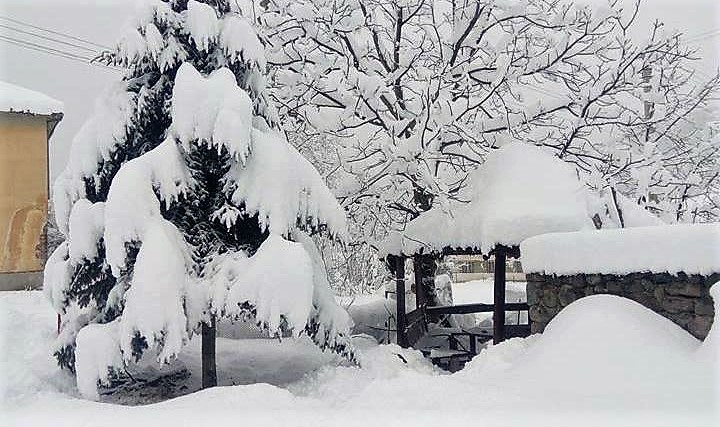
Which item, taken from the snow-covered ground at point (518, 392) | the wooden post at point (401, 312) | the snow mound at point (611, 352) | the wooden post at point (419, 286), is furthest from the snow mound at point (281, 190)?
the wooden post at point (419, 286)

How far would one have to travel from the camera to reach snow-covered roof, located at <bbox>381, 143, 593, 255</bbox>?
8086 mm

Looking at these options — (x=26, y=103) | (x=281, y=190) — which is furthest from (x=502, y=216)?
(x=26, y=103)

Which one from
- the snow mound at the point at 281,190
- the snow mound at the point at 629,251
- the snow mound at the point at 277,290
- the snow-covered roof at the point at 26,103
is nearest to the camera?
the snow mound at the point at 629,251

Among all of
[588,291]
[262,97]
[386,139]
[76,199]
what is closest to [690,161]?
[386,139]

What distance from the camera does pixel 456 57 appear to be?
1146 centimetres

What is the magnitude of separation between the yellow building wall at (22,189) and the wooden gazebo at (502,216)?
8.35 meters

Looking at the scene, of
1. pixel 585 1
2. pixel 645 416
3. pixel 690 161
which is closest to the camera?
pixel 645 416

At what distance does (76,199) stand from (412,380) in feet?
14.6

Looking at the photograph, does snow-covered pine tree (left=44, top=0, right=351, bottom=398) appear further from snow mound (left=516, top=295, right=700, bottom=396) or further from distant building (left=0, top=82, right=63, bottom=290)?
distant building (left=0, top=82, right=63, bottom=290)

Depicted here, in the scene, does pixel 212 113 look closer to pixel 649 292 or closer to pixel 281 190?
pixel 281 190

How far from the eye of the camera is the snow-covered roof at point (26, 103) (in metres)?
Result: 14.7

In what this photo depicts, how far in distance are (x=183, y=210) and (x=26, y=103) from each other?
376 inches

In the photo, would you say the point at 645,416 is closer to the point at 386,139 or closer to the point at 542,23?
the point at 386,139

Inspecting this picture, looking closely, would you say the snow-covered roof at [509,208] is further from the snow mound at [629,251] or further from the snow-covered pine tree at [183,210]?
the snow-covered pine tree at [183,210]
